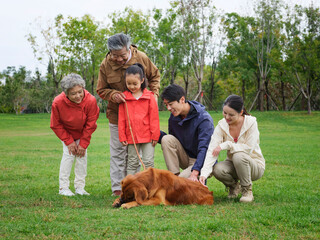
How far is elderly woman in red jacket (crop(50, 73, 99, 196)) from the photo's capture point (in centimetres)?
591

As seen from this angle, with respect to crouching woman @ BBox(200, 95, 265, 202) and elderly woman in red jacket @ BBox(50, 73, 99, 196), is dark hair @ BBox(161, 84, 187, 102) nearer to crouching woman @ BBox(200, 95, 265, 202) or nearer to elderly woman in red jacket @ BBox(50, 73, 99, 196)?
crouching woman @ BBox(200, 95, 265, 202)

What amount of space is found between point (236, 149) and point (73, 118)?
260 cm

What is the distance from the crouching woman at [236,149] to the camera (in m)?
5.09

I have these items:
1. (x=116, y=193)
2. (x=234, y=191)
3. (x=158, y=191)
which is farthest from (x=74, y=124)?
(x=234, y=191)

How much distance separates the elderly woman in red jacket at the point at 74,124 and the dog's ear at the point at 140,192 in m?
1.63

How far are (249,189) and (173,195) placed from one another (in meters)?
1.08

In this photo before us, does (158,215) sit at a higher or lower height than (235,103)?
lower

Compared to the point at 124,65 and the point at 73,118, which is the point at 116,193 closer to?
the point at 73,118

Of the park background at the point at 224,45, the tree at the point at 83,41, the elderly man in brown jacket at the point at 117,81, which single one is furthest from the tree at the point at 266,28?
the elderly man in brown jacket at the point at 117,81

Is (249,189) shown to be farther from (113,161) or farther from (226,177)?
(113,161)

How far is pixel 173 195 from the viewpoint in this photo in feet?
15.8

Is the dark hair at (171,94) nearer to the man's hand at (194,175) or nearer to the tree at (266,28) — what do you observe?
the man's hand at (194,175)

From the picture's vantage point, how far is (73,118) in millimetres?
6035

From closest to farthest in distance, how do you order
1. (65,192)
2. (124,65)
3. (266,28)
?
1. (65,192)
2. (124,65)
3. (266,28)
